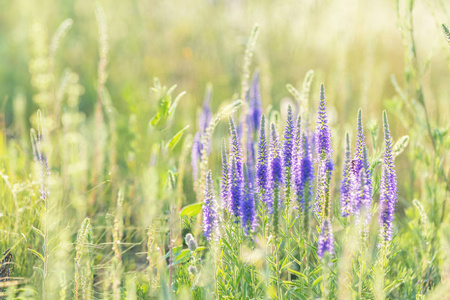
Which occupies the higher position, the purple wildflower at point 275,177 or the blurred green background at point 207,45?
the blurred green background at point 207,45

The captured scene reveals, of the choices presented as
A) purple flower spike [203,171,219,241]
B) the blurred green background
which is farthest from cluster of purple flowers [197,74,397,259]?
the blurred green background

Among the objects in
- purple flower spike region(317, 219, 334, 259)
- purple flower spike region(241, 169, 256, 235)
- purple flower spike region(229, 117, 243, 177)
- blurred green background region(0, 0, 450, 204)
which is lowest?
purple flower spike region(317, 219, 334, 259)

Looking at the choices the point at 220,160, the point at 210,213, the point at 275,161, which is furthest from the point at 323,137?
the point at 220,160

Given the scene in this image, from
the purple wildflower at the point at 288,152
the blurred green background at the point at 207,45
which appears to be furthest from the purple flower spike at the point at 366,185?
the blurred green background at the point at 207,45

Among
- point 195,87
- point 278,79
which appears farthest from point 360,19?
point 195,87

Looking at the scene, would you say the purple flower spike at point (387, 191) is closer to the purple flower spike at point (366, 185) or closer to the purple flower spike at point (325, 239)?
the purple flower spike at point (366, 185)

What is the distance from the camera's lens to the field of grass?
1666 millimetres

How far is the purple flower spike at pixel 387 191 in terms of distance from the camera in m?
1.60

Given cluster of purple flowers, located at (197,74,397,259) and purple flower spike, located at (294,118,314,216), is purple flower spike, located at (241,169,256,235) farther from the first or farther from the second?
purple flower spike, located at (294,118,314,216)

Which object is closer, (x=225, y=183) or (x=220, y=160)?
(x=225, y=183)

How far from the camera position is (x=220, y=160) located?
287cm

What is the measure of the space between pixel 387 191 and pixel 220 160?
136 cm

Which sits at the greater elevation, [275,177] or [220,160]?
[220,160]

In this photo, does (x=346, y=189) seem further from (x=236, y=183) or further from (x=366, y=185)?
(x=236, y=183)
